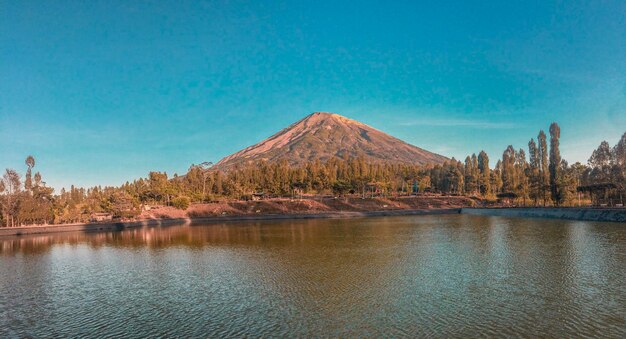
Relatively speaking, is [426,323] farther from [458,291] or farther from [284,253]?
[284,253]

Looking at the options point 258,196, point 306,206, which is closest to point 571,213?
point 306,206

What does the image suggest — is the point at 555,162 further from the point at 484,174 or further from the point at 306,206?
the point at 306,206

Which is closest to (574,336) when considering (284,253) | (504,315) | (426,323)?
(504,315)

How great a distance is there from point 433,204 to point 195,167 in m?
91.4

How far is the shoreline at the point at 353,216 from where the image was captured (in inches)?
2361

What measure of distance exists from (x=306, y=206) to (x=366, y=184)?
28953mm

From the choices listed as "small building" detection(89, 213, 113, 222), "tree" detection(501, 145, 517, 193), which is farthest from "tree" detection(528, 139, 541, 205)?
"small building" detection(89, 213, 113, 222)

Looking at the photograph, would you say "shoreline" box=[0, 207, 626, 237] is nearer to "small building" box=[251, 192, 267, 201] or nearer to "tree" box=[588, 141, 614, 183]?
"tree" box=[588, 141, 614, 183]

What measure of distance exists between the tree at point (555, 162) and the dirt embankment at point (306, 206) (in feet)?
117

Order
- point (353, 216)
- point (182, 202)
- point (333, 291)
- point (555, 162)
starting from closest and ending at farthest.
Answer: point (333, 291) < point (555, 162) < point (353, 216) < point (182, 202)

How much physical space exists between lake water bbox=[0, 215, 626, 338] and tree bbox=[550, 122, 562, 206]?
42732 millimetres

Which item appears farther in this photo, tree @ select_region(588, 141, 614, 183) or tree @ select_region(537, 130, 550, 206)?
tree @ select_region(537, 130, 550, 206)

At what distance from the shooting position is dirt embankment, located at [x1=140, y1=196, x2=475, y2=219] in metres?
102

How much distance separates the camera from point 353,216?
93438 millimetres
